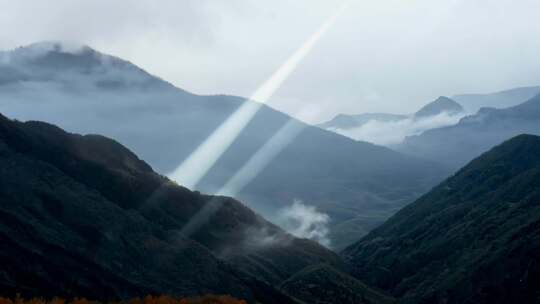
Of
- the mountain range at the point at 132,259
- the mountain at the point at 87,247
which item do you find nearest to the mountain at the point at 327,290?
the mountain range at the point at 132,259

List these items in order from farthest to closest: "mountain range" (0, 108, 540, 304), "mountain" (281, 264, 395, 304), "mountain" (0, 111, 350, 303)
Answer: "mountain" (281, 264, 395, 304), "mountain range" (0, 108, 540, 304), "mountain" (0, 111, 350, 303)

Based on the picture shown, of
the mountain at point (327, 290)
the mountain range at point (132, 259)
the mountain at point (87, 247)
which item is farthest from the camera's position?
the mountain at point (327, 290)

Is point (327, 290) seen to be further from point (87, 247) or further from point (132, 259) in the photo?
point (87, 247)

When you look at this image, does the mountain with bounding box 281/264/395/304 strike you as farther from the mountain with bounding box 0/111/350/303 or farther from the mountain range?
the mountain with bounding box 0/111/350/303

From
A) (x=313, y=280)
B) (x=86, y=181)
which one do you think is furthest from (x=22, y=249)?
(x=313, y=280)

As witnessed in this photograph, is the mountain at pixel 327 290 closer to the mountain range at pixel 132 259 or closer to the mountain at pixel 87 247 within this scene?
the mountain range at pixel 132 259

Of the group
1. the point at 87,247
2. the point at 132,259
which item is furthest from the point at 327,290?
the point at 87,247

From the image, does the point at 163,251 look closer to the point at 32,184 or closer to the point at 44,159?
the point at 32,184

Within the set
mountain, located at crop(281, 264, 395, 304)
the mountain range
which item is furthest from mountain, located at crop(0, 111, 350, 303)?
mountain, located at crop(281, 264, 395, 304)
